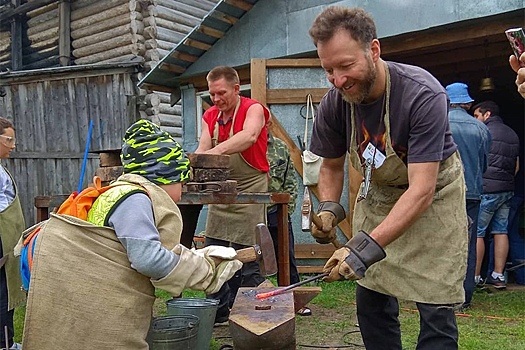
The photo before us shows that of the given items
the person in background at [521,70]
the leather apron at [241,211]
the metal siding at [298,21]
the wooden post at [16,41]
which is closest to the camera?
the person in background at [521,70]

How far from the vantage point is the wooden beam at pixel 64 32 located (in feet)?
36.1

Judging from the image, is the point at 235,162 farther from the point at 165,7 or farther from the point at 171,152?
the point at 165,7

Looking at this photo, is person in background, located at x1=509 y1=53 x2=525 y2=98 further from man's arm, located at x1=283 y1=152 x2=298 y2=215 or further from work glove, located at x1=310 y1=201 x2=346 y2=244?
man's arm, located at x1=283 y1=152 x2=298 y2=215

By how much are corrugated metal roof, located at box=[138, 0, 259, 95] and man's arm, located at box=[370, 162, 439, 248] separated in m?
5.29

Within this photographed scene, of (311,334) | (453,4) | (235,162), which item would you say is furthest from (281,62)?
(311,334)

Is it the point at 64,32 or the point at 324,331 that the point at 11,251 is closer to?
the point at 324,331

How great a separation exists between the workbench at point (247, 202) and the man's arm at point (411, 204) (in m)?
1.58

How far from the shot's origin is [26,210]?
10.4m

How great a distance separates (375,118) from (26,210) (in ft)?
30.1

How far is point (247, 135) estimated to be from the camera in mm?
4406

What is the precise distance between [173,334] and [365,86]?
1736 mm

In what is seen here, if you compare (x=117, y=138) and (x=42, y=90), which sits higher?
(x=42, y=90)

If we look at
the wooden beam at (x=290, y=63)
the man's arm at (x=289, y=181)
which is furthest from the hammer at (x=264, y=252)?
the wooden beam at (x=290, y=63)

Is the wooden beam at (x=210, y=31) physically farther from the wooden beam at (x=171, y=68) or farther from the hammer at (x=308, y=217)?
the hammer at (x=308, y=217)
